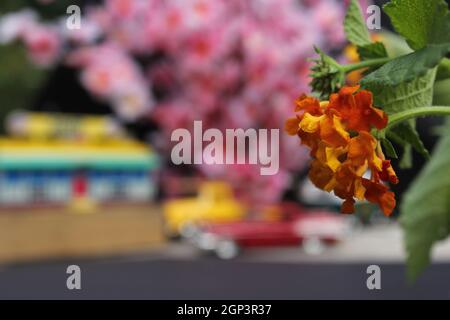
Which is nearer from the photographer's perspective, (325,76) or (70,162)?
(325,76)

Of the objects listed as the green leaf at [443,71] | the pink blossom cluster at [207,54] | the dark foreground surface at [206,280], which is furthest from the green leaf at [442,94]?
the dark foreground surface at [206,280]

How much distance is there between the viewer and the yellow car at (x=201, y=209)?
1018 centimetres

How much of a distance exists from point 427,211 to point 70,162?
8.30 metres

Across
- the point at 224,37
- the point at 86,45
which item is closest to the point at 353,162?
the point at 224,37

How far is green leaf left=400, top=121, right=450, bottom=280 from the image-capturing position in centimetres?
58

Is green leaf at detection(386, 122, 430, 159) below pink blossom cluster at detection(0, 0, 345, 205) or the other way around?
below

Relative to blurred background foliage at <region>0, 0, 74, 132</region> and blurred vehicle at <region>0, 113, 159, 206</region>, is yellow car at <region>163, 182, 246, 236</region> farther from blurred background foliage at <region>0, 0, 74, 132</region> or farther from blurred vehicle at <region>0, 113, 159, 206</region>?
blurred background foliage at <region>0, 0, 74, 132</region>

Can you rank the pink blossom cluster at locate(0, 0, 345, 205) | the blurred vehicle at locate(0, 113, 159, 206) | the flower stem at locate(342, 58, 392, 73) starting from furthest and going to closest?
the blurred vehicle at locate(0, 113, 159, 206) < the pink blossom cluster at locate(0, 0, 345, 205) < the flower stem at locate(342, 58, 392, 73)

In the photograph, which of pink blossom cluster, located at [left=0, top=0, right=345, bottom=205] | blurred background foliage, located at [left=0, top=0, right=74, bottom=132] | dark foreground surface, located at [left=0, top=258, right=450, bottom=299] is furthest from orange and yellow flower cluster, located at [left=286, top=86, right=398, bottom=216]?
blurred background foliage, located at [left=0, top=0, right=74, bottom=132]

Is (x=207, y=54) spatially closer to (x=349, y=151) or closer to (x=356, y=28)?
(x=356, y=28)

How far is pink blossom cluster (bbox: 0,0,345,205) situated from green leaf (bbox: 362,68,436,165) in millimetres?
3590

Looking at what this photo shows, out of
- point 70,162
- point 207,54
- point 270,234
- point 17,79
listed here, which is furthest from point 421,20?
point 17,79

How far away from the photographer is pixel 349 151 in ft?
1.53

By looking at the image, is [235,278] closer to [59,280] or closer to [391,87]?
[59,280]
